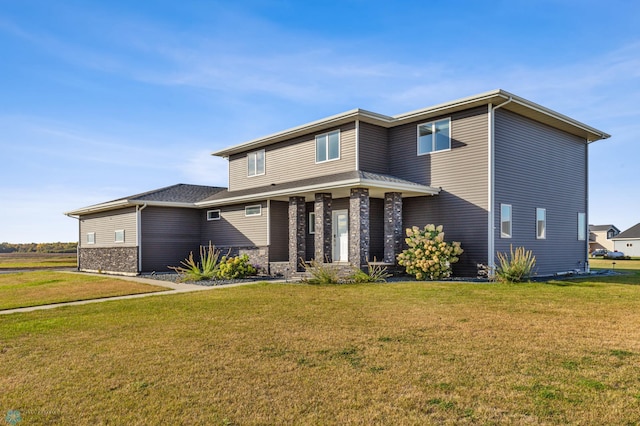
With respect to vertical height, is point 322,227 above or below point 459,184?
below

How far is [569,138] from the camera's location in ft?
64.0

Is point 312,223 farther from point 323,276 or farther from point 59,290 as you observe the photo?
point 59,290

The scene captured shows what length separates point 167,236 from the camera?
72.5ft

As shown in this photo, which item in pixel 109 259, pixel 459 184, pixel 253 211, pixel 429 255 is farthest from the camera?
pixel 109 259

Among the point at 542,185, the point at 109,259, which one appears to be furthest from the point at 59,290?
the point at 542,185

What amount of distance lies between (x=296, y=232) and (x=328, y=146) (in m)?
3.63

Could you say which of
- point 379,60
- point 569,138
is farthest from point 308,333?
point 569,138

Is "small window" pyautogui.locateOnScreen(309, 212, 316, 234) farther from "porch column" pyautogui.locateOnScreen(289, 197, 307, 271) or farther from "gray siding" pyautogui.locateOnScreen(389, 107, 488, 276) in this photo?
"gray siding" pyautogui.locateOnScreen(389, 107, 488, 276)

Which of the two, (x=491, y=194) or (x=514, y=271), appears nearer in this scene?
(x=514, y=271)

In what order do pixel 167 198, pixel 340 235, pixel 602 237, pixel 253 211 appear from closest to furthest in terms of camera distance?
pixel 340 235 < pixel 253 211 < pixel 167 198 < pixel 602 237

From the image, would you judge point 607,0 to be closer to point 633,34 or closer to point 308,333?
point 633,34

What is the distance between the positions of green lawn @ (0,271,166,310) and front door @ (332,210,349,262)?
22.6 ft

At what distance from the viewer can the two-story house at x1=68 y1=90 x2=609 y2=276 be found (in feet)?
51.9

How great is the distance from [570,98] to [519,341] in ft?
45.2
